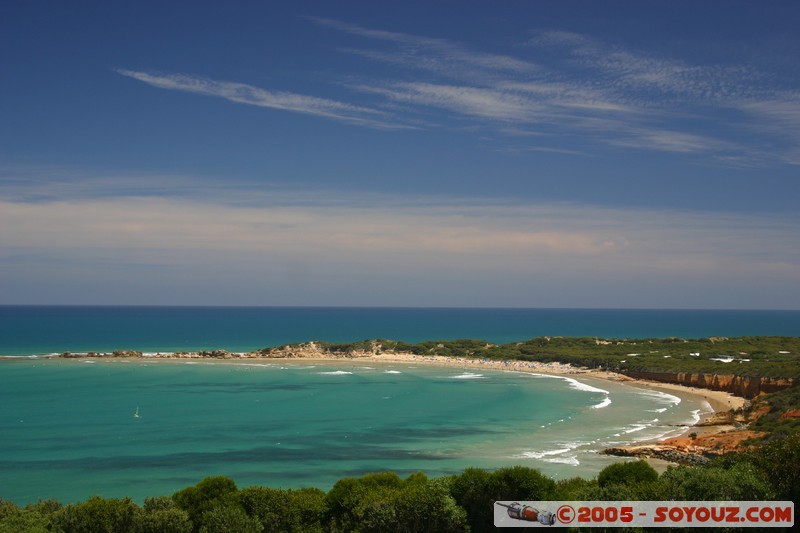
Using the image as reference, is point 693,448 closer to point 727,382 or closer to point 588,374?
point 727,382

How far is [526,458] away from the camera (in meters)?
34.2

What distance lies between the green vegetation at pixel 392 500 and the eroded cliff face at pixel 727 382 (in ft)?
128

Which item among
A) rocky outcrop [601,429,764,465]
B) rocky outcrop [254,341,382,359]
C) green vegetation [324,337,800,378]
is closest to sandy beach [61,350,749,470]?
rocky outcrop [601,429,764,465]

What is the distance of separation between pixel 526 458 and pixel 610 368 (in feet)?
162

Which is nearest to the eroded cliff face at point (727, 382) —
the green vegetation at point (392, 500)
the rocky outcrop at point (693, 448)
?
the rocky outcrop at point (693, 448)

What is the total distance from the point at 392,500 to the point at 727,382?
52097 mm

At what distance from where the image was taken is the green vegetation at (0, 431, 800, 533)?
1769cm

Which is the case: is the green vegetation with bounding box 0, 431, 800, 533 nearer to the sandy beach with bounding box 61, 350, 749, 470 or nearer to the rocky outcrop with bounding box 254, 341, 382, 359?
the sandy beach with bounding box 61, 350, 749, 470

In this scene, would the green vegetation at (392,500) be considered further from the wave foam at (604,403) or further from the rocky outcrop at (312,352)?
the rocky outcrop at (312,352)

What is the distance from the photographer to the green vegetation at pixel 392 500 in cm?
1769

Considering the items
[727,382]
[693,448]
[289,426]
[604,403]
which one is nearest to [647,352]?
[727,382]

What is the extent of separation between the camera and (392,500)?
19125mm

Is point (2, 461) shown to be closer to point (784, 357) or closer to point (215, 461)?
point (215, 461)

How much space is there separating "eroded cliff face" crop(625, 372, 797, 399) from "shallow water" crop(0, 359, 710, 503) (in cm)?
455
